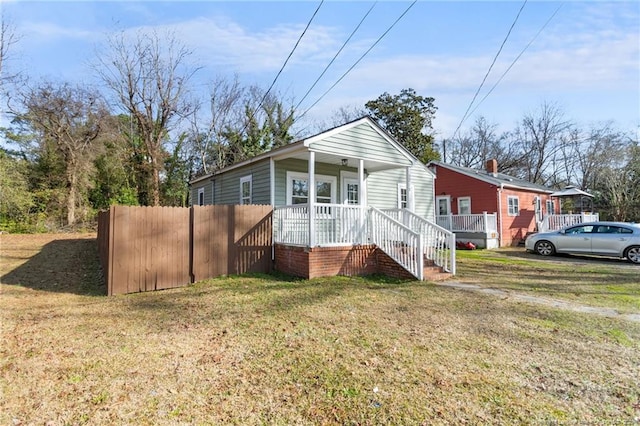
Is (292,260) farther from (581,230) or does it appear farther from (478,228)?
(478,228)

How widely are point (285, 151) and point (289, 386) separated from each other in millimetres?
6870

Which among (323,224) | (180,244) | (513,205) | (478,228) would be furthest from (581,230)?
(180,244)

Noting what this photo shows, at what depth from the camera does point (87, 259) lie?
1036 centimetres

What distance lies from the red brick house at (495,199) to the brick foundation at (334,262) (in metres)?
11.9

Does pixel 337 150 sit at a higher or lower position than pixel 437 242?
higher

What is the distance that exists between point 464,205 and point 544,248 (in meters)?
6.46

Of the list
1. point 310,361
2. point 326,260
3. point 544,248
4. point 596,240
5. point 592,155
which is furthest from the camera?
point 592,155

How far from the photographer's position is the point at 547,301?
20.7ft

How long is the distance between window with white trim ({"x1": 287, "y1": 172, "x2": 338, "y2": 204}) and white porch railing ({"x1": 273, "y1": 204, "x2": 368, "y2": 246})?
4.95 ft

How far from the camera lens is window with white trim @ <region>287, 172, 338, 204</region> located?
10529mm

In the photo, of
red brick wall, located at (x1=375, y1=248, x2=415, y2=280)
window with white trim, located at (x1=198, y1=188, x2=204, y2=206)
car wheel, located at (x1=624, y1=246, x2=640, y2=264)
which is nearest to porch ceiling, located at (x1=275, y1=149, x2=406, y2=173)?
red brick wall, located at (x1=375, y1=248, x2=415, y2=280)

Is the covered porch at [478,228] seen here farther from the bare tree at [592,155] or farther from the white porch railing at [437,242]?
the bare tree at [592,155]

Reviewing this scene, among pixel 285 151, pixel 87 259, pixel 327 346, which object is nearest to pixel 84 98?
pixel 87 259

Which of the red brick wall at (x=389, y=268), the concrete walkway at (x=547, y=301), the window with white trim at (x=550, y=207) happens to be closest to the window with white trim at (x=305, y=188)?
the red brick wall at (x=389, y=268)
